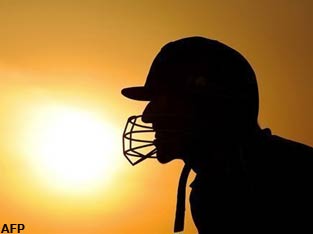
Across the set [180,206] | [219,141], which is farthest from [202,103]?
[180,206]

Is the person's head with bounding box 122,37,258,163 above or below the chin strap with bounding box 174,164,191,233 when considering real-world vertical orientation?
above

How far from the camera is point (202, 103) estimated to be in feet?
2.61

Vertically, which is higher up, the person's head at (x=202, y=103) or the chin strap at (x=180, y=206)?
the person's head at (x=202, y=103)

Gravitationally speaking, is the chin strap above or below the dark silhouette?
below

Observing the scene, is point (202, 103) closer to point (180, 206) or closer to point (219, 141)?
point (219, 141)

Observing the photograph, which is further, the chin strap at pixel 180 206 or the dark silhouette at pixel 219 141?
the chin strap at pixel 180 206

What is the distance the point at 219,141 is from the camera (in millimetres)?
798

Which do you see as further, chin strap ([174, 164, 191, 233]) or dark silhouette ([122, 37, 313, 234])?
chin strap ([174, 164, 191, 233])

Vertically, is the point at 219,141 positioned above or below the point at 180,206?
above

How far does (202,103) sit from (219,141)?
67mm

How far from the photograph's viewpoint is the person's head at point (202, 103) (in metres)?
0.79

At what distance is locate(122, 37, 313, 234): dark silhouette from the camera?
0.71 m

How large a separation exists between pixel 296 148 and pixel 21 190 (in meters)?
1.00

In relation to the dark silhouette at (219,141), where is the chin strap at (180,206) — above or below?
below
